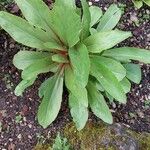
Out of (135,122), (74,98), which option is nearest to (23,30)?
(74,98)

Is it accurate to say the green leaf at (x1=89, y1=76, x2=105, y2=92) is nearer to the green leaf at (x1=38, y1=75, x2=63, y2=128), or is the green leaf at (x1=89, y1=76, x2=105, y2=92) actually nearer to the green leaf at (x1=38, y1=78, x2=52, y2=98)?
the green leaf at (x1=38, y1=75, x2=63, y2=128)

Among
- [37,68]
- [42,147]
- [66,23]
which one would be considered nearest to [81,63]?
[66,23]

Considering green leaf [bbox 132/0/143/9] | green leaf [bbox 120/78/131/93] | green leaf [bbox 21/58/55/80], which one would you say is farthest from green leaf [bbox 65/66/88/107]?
green leaf [bbox 132/0/143/9]

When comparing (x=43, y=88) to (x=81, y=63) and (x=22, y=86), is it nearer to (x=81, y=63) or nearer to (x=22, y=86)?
(x=22, y=86)

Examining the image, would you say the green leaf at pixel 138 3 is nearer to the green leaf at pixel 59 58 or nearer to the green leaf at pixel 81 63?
the green leaf at pixel 59 58

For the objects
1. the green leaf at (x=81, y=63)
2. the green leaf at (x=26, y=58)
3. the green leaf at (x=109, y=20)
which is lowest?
the green leaf at (x=26, y=58)

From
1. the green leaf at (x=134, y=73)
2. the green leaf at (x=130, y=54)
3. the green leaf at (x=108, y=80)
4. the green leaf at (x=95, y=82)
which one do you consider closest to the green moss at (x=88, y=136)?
the green leaf at (x=95, y=82)
